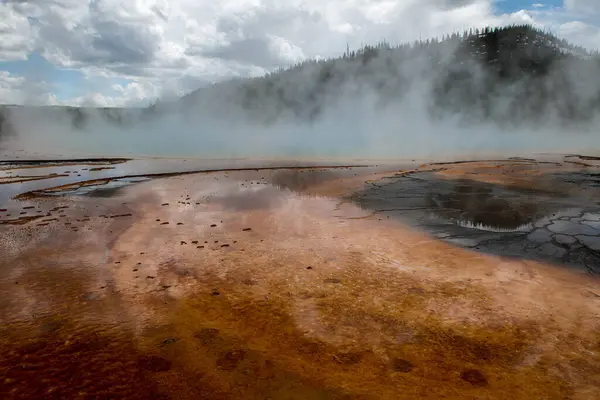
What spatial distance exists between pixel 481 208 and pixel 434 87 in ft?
206

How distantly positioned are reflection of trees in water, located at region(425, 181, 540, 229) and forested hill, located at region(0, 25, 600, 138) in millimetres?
48697

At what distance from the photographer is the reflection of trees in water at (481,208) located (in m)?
7.67

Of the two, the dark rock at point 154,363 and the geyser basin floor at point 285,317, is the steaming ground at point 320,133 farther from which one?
the dark rock at point 154,363

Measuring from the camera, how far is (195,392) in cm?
288

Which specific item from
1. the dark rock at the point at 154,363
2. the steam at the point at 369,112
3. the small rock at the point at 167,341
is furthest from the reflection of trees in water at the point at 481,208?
the steam at the point at 369,112

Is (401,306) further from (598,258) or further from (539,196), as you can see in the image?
(539,196)

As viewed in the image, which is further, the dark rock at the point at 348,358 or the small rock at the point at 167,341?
the small rock at the point at 167,341

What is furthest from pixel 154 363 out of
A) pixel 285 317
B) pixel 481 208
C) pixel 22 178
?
pixel 22 178

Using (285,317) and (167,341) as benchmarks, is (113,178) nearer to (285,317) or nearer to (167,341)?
(167,341)

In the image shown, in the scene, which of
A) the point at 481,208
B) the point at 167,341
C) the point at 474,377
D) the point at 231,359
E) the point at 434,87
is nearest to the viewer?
the point at 474,377

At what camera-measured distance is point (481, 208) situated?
877 cm

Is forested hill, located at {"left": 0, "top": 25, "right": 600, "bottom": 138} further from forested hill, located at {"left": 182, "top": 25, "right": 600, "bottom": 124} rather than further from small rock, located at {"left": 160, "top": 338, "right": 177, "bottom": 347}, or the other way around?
small rock, located at {"left": 160, "top": 338, "right": 177, "bottom": 347}

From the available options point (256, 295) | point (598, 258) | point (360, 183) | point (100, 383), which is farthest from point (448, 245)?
point (360, 183)

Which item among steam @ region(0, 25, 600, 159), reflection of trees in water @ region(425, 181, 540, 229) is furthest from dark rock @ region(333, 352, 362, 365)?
steam @ region(0, 25, 600, 159)
